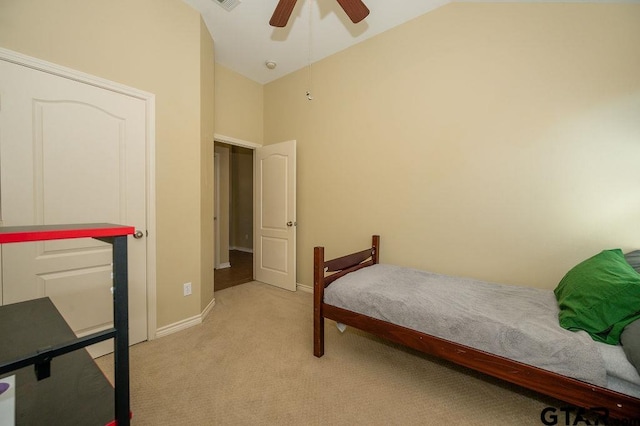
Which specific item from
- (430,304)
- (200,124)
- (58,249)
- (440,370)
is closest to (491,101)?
(430,304)

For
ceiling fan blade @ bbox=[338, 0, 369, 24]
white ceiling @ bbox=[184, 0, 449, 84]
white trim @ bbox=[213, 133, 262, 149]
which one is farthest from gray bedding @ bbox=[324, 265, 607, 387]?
white ceiling @ bbox=[184, 0, 449, 84]

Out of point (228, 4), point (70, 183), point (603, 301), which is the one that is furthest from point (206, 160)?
point (603, 301)

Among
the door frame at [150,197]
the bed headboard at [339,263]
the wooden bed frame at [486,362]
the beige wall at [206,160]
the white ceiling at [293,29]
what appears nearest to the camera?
the wooden bed frame at [486,362]

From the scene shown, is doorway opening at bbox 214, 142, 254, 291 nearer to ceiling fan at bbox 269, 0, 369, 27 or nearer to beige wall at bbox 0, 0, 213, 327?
beige wall at bbox 0, 0, 213, 327

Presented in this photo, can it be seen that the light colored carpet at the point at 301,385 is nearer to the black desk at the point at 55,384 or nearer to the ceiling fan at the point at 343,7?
the black desk at the point at 55,384

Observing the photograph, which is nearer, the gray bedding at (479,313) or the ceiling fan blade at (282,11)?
the gray bedding at (479,313)

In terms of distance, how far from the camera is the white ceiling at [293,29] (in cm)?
236

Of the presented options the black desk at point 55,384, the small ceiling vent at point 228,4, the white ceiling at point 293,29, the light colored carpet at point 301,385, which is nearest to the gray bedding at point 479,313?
the light colored carpet at point 301,385

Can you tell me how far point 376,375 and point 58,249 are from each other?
2416mm

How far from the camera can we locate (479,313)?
1.45 metres

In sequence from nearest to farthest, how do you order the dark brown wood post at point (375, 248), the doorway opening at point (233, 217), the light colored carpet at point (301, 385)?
the light colored carpet at point (301, 385) < the dark brown wood post at point (375, 248) < the doorway opening at point (233, 217)

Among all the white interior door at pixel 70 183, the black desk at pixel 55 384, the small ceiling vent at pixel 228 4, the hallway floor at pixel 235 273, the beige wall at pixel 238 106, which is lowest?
the hallway floor at pixel 235 273

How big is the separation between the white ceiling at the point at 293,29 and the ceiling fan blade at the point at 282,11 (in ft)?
1.76

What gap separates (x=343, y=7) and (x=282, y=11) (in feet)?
1.47
